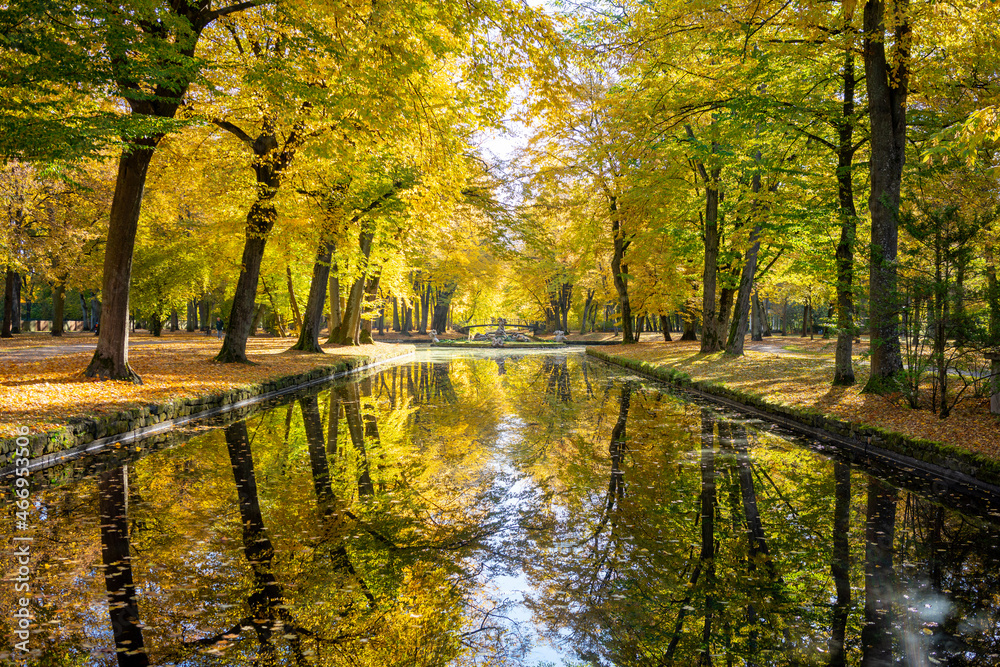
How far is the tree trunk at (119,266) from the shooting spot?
10.3 metres

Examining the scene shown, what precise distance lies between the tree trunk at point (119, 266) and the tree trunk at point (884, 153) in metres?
13.0

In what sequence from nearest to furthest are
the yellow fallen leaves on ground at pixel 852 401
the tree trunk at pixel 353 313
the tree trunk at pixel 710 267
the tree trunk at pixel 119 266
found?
1. the yellow fallen leaves on ground at pixel 852 401
2. the tree trunk at pixel 119 266
3. the tree trunk at pixel 710 267
4. the tree trunk at pixel 353 313

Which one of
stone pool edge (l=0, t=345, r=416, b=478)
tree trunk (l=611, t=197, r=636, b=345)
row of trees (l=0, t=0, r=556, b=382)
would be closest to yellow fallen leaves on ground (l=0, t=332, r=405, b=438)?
Result: stone pool edge (l=0, t=345, r=416, b=478)

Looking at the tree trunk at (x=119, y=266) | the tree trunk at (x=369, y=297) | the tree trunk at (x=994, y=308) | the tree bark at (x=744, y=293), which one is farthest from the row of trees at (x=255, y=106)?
the tree bark at (x=744, y=293)

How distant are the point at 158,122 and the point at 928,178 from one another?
13.0 m

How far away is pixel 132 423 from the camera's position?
26.9 ft

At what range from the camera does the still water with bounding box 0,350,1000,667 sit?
2.95 m

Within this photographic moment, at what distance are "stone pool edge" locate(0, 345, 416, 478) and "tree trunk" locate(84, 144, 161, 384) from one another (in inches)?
61.2

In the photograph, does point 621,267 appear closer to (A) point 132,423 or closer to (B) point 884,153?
(B) point 884,153

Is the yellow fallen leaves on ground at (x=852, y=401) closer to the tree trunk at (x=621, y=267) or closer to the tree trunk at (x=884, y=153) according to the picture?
the tree trunk at (x=884, y=153)

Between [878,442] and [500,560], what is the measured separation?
6137 millimetres

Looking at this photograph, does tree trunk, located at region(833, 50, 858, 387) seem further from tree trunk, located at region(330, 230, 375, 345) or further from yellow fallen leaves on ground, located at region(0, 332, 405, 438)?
tree trunk, located at region(330, 230, 375, 345)

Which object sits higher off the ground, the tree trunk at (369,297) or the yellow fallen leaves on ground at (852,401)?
the tree trunk at (369,297)

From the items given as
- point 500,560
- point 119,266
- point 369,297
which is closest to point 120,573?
point 500,560
